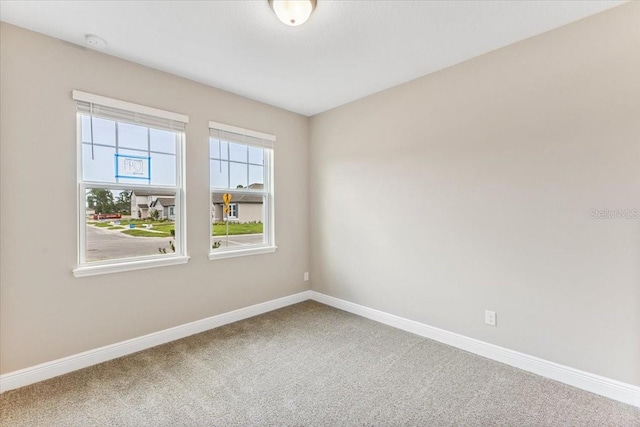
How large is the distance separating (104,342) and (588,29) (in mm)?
4356

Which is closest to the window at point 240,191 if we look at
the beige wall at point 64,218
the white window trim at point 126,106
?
the beige wall at point 64,218

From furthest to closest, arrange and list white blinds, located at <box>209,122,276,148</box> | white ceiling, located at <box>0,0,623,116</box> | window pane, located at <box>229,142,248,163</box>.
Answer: window pane, located at <box>229,142,248,163</box> < white blinds, located at <box>209,122,276,148</box> < white ceiling, located at <box>0,0,623,116</box>

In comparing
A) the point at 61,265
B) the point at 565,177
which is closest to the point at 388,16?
the point at 565,177

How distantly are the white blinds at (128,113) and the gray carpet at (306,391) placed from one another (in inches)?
80.8

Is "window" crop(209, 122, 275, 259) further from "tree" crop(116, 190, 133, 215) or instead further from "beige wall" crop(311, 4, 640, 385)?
"beige wall" crop(311, 4, 640, 385)

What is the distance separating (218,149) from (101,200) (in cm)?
120

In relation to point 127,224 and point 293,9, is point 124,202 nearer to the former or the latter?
point 127,224

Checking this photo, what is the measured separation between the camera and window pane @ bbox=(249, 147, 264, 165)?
11.7 ft

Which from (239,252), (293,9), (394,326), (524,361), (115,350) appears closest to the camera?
(293,9)

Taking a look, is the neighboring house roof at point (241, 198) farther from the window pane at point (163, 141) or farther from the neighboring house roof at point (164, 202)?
the window pane at point (163, 141)

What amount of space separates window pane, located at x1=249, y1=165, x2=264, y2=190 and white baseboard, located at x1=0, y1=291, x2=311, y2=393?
147 centimetres

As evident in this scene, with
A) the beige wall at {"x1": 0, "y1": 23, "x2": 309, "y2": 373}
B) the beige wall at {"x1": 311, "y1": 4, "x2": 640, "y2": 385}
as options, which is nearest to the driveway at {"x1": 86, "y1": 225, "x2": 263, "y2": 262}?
the beige wall at {"x1": 0, "y1": 23, "x2": 309, "y2": 373}

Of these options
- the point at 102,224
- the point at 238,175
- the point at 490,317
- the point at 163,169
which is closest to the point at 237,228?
the point at 238,175

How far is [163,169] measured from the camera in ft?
9.32
